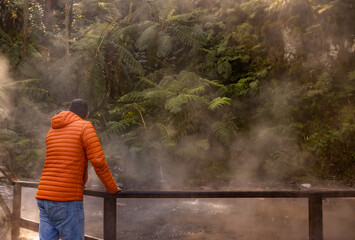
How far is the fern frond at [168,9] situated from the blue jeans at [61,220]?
10.5m

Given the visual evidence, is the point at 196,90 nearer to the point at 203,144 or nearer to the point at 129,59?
the point at 203,144

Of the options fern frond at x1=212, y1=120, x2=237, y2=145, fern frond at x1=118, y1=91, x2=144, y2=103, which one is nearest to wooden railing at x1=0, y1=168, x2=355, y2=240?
fern frond at x1=212, y1=120, x2=237, y2=145

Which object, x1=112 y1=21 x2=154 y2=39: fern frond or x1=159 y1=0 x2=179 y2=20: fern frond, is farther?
x1=159 y1=0 x2=179 y2=20: fern frond

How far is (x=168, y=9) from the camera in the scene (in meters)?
12.2

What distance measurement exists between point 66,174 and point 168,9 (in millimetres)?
10707

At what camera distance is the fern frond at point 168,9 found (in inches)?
473

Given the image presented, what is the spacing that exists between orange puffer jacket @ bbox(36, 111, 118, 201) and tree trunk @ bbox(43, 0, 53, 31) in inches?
511

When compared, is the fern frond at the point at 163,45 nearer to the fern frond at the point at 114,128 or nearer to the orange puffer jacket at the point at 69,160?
the fern frond at the point at 114,128

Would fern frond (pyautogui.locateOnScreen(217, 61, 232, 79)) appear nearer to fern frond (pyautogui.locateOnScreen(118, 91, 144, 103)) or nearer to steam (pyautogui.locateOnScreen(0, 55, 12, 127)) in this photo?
fern frond (pyautogui.locateOnScreen(118, 91, 144, 103))

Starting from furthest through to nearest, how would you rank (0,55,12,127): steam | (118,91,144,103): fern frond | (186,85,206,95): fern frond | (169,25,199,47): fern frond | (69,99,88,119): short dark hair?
(169,25,199,47): fern frond
(118,91,144,103): fern frond
(0,55,12,127): steam
(186,85,206,95): fern frond
(69,99,88,119): short dark hair

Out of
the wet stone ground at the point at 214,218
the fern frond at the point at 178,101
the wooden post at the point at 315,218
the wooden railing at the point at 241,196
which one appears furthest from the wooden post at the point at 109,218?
the fern frond at the point at 178,101

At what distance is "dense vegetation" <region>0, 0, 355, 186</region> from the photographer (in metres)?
8.98

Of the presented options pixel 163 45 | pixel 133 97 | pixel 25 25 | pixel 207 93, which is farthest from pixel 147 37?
pixel 25 25

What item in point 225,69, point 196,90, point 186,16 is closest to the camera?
point 196,90
